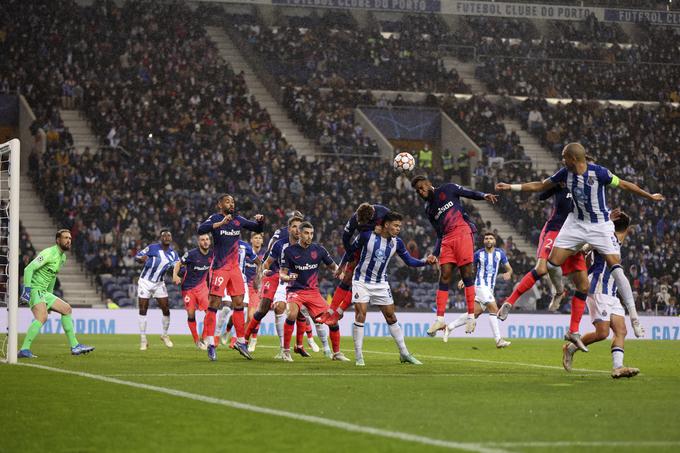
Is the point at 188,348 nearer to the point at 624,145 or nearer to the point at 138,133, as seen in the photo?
the point at 138,133

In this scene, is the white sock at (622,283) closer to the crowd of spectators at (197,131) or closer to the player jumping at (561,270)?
the player jumping at (561,270)

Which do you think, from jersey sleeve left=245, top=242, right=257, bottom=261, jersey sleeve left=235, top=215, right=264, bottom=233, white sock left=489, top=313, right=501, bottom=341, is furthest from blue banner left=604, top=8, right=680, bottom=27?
jersey sleeve left=235, top=215, right=264, bottom=233

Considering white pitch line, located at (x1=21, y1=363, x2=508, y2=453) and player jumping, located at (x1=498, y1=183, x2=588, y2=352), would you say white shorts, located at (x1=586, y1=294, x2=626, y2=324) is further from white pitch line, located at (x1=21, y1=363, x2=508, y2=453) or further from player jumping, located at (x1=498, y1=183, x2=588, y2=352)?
white pitch line, located at (x1=21, y1=363, x2=508, y2=453)

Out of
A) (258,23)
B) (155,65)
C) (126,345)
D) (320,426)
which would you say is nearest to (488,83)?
(258,23)

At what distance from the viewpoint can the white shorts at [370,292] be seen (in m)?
15.6

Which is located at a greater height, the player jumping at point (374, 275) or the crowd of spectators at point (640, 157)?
the crowd of spectators at point (640, 157)

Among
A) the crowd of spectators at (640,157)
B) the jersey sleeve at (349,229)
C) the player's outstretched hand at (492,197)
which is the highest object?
the crowd of spectators at (640,157)

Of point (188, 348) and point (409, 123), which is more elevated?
point (409, 123)

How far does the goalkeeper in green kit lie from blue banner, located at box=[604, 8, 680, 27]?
41.0 m

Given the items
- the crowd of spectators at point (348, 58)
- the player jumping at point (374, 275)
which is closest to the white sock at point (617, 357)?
the player jumping at point (374, 275)

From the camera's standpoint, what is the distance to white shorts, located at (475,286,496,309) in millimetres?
23594

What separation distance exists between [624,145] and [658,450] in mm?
39105

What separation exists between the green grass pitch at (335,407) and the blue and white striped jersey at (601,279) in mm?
1031

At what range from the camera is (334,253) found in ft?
113
